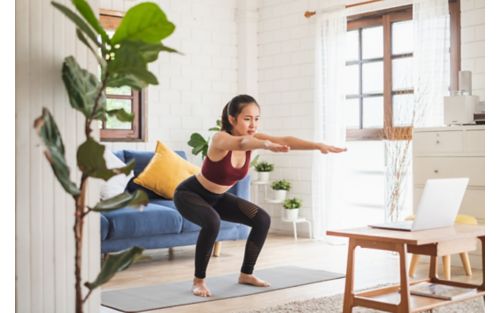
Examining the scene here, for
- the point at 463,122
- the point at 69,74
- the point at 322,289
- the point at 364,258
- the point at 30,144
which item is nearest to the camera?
the point at 69,74

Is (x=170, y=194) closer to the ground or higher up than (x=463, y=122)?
closer to the ground

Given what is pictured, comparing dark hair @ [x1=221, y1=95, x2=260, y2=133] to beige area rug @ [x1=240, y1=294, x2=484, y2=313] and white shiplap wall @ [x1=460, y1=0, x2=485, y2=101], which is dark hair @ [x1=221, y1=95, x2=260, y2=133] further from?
white shiplap wall @ [x1=460, y1=0, x2=485, y2=101]

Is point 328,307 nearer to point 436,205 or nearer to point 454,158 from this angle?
point 436,205

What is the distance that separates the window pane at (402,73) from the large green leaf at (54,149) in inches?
172

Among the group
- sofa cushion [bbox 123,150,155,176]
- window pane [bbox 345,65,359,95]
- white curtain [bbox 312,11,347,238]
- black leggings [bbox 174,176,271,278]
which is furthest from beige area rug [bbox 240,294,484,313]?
window pane [bbox 345,65,359,95]

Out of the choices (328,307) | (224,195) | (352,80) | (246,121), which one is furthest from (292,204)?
(328,307)

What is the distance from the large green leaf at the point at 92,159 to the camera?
6.49 ft

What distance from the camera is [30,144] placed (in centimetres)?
232

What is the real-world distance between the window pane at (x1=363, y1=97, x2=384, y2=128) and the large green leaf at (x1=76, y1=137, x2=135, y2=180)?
4.53 m

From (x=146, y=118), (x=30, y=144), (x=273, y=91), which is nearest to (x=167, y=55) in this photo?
(x=146, y=118)

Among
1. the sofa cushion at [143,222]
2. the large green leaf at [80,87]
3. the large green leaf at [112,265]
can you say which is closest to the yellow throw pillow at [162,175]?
the sofa cushion at [143,222]

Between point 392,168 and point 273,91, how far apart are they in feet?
6.37

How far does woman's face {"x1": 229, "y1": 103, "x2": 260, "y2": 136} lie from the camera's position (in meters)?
4.12

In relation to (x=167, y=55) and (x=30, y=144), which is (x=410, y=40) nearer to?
(x=167, y=55)
